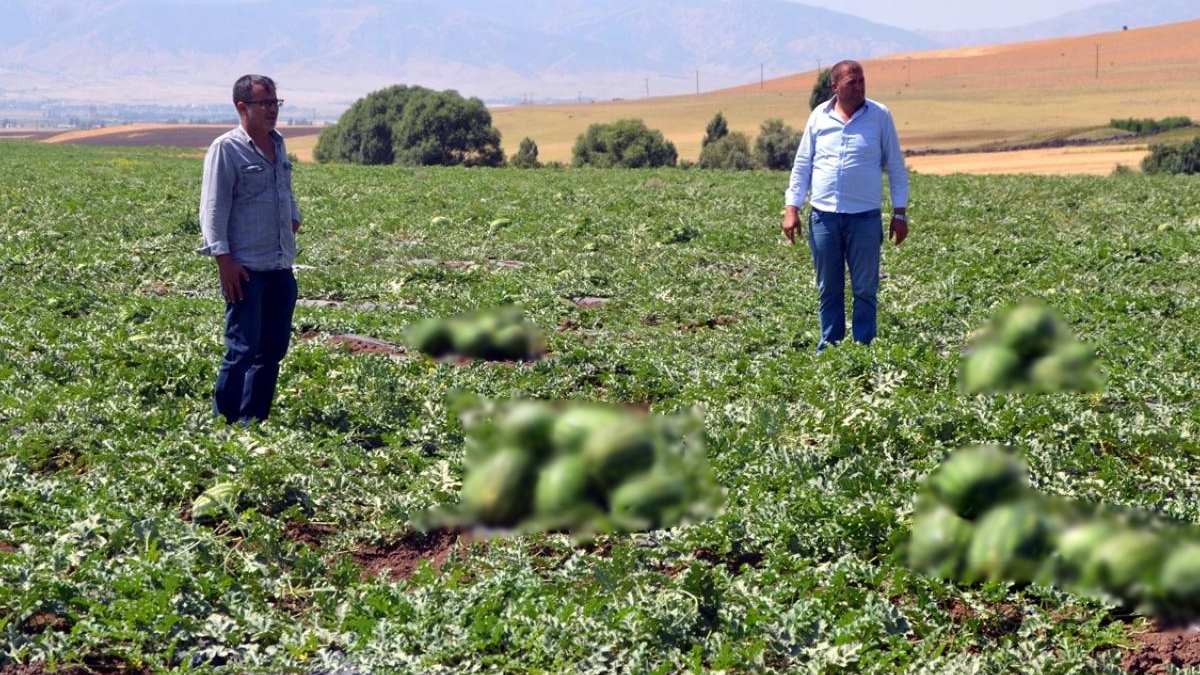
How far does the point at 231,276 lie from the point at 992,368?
6.19 meters

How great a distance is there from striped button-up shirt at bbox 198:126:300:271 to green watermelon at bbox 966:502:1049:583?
20.5 feet

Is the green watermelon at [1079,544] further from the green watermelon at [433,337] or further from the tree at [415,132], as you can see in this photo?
the tree at [415,132]

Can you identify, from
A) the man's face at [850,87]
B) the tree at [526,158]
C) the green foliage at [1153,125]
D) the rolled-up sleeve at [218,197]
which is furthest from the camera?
the green foliage at [1153,125]

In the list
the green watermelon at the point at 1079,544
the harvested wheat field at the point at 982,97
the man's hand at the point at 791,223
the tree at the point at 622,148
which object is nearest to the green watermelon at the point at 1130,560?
the green watermelon at the point at 1079,544

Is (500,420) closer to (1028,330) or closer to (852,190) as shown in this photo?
(1028,330)

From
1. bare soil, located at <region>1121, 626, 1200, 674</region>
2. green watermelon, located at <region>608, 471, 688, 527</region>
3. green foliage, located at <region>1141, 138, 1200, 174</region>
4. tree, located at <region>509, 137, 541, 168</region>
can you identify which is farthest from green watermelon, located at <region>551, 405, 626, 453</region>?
tree, located at <region>509, 137, 541, 168</region>

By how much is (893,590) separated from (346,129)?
6684cm

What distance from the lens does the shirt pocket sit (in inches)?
285

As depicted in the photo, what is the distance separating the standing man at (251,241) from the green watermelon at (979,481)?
6119 mm

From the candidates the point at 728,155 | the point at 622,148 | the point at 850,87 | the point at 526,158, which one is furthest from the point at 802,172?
the point at 622,148

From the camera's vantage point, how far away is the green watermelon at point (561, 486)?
1422mm

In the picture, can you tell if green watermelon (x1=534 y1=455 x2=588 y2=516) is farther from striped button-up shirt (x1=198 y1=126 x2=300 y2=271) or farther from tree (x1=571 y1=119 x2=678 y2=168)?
tree (x1=571 y1=119 x2=678 y2=168)

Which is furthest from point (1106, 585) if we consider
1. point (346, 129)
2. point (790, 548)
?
point (346, 129)

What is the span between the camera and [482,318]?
6.23 feet
